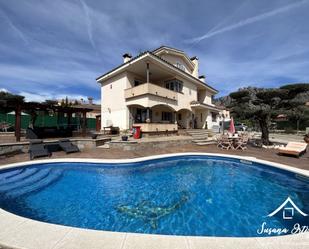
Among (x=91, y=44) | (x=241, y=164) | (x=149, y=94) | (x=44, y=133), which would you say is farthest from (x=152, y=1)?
(x=44, y=133)

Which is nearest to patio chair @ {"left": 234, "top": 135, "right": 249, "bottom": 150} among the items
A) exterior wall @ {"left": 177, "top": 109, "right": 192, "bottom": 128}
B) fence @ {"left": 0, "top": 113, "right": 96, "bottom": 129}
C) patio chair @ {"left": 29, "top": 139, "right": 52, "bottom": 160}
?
exterior wall @ {"left": 177, "top": 109, "right": 192, "bottom": 128}

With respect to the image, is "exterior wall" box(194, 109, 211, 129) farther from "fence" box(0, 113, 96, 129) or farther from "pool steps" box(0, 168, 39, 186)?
"pool steps" box(0, 168, 39, 186)

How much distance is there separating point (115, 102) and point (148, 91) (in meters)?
6.14

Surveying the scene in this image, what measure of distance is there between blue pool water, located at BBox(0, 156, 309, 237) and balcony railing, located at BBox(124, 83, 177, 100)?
8875 mm

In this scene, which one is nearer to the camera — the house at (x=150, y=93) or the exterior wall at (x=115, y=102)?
the house at (x=150, y=93)

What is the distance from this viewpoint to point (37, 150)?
9.73m

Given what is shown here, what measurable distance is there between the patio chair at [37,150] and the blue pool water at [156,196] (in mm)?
1698

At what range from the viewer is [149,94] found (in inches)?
611

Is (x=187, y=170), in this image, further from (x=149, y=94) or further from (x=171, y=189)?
(x=149, y=94)

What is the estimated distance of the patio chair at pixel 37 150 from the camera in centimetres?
928

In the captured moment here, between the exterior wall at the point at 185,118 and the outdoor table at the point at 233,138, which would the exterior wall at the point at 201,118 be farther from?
the outdoor table at the point at 233,138

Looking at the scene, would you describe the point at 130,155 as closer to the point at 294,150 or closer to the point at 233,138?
the point at 233,138

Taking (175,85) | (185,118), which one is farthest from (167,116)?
(175,85)

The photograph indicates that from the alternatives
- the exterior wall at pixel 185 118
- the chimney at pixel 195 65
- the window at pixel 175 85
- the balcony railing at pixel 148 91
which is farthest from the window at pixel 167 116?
the chimney at pixel 195 65
